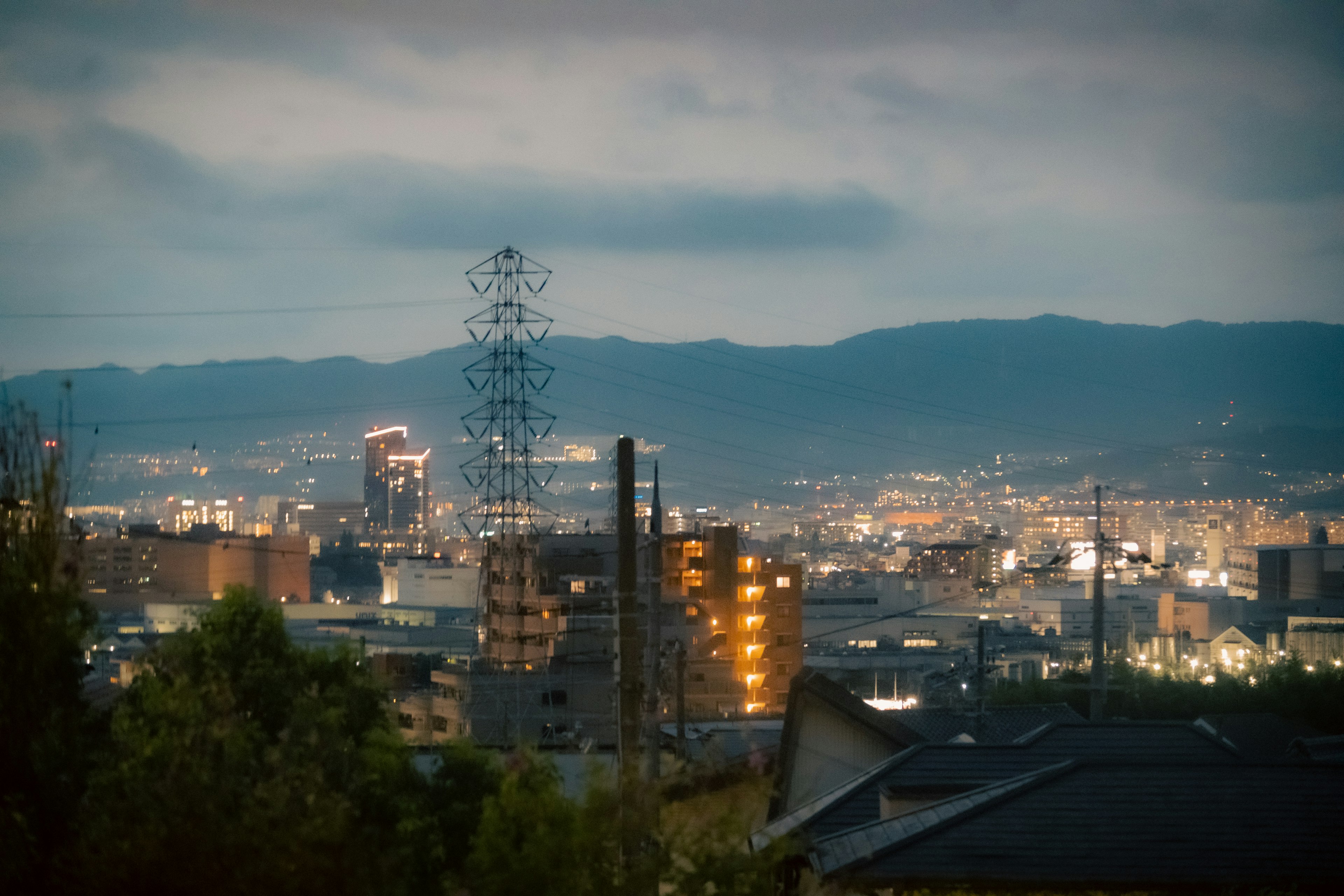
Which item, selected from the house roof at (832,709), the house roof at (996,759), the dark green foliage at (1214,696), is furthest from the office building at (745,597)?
the house roof at (996,759)

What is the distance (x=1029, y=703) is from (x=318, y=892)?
1672 centimetres

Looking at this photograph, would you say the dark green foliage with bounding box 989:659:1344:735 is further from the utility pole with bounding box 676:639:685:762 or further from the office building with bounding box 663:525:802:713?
the office building with bounding box 663:525:802:713

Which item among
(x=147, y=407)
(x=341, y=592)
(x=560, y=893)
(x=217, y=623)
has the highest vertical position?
(x=147, y=407)

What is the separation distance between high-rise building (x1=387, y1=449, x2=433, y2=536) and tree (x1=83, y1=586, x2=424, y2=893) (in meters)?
82.6

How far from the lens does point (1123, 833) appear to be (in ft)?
16.5

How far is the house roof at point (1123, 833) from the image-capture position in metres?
4.77

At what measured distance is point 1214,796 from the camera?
532cm

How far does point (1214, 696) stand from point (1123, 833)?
53.1ft

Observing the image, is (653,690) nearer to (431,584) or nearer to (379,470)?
(431,584)

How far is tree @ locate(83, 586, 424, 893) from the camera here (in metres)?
3.72

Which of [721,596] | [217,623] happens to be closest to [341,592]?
[721,596]

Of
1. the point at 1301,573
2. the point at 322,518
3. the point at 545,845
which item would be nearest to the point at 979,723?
the point at 545,845

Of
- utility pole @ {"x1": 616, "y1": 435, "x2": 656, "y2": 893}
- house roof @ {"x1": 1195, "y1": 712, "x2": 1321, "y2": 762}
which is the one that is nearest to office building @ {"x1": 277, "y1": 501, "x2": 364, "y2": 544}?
house roof @ {"x1": 1195, "y1": 712, "x2": 1321, "y2": 762}

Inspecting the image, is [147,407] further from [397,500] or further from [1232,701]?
[1232,701]
